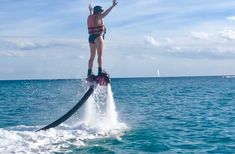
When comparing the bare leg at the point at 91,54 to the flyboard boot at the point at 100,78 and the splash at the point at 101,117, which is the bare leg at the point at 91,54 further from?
the splash at the point at 101,117

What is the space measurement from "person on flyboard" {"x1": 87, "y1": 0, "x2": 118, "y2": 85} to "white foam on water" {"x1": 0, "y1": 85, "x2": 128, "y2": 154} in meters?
0.91

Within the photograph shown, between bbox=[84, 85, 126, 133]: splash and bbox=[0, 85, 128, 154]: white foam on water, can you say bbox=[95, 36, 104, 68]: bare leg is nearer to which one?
bbox=[0, 85, 128, 154]: white foam on water

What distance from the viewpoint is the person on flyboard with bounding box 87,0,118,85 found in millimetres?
20000

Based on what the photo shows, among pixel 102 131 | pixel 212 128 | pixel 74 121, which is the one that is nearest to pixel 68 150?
pixel 102 131

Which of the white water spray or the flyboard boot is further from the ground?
the flyboard boot

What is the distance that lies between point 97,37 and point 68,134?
17.9ft

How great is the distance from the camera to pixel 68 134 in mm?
22641

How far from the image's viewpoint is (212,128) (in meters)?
27.9

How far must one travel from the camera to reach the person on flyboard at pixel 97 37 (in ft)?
65.6

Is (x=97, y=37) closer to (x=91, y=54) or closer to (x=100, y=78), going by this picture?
(x=91, y=54)

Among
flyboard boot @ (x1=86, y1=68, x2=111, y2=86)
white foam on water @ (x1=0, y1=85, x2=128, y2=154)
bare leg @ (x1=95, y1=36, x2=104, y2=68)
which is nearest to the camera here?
white foam on water @ (x1=0, y1=85, x2=128, y2=154)

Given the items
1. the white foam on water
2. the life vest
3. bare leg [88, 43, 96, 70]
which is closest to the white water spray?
the white foam on water

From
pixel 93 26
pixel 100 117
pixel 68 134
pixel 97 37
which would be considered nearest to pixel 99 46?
pixel 97 37

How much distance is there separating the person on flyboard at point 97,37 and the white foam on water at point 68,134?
91 cm
